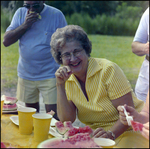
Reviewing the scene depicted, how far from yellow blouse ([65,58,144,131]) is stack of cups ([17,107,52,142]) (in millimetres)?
561

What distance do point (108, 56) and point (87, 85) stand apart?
12.9 m

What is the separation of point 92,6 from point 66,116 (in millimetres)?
15926

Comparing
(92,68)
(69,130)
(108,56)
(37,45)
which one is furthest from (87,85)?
(108,56)

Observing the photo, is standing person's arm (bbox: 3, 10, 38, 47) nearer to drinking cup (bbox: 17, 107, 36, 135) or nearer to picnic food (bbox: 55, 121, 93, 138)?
drinking cup (bbox: 17, 107, 36, 135)

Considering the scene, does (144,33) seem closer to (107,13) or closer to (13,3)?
(13,3)

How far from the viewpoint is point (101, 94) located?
2279 millimetres

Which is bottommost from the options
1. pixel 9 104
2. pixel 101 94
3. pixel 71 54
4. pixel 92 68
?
pixel 9 104

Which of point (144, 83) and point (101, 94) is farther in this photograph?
point (144, 83)

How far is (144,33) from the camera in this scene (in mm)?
3107

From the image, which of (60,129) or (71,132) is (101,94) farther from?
(71,132)

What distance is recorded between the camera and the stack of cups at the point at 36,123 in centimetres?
171

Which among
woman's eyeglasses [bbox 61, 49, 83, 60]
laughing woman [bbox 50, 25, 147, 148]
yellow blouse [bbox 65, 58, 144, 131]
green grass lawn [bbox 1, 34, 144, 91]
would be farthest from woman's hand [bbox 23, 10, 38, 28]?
green grass lawn [bbox 1, 34, 144, 91]

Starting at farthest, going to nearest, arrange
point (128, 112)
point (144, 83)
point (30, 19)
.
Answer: point (30, 19) → point (144, 83) → point (128, 112)

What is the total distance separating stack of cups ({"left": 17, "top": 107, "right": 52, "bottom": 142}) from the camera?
171 cm
